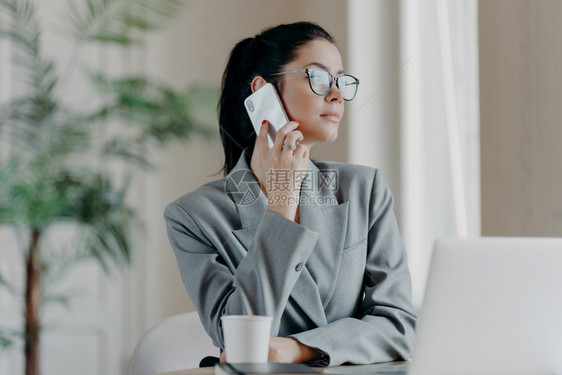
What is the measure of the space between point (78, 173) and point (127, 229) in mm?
321

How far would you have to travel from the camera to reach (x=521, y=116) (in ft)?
6.59

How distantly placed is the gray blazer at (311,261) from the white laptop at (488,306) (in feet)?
1.13

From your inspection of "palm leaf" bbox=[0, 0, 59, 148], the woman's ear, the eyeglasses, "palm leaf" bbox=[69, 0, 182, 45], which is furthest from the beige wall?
"palm leaf" bbox=[0, 0, 59, 148]

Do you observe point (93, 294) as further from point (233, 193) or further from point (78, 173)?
point (233, 193)

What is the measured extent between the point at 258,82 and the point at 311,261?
1.33ft

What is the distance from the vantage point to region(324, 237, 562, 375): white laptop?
2.99 feet

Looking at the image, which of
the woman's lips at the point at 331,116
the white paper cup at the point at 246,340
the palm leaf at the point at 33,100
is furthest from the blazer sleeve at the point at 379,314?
the palm leaf at the point at 33,100

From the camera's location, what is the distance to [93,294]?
3324 millimetres

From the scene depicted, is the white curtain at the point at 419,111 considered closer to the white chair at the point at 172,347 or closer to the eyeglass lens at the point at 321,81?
the eyeglass lens at the point at 321,81

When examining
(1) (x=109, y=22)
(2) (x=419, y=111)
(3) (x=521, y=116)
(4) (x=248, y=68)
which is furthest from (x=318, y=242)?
(1) (x=109, y=22)

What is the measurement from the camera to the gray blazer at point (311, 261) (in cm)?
133

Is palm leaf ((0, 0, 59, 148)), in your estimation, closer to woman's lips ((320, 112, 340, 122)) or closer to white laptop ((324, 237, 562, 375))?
woman's lips ((320, 112, 340, 122))

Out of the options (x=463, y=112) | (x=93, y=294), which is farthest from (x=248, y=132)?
(x=93, y=294)

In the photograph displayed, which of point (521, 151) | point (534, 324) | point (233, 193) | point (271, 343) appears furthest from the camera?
point (521, 151)
